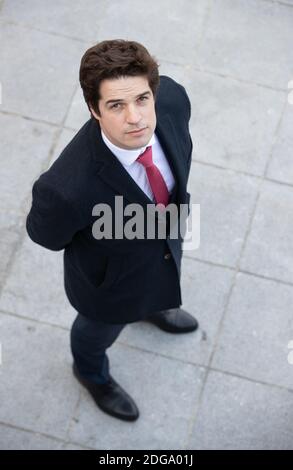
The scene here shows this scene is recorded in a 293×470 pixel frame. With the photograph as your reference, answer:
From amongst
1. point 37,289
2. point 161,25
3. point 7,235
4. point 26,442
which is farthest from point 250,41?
point 26,442

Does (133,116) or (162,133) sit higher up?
(133,116)

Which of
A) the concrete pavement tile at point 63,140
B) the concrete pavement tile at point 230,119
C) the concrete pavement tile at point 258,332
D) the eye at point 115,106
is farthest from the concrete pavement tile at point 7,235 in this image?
the eye at point 115,106

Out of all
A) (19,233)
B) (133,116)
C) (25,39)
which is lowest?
(19,233)

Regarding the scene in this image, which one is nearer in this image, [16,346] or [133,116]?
[133,116]

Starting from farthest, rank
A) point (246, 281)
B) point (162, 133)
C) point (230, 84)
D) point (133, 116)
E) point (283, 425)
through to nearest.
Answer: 1. point (230, 84)
2. point (246, 281)
3. point (283, 425)
4. point (162, 133)
5. point (133, 116)

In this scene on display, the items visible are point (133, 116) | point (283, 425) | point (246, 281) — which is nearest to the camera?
point (133, 116)

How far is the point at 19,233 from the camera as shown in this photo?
4.95m

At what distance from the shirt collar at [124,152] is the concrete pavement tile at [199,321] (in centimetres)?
176

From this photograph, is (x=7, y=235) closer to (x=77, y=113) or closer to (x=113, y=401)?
(x=77, y=113)

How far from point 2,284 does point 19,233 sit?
347mm

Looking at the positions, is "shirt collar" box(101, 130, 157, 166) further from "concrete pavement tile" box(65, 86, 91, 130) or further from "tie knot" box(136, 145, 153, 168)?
"concrete pavement tile" box(65, 86, 91, 130)

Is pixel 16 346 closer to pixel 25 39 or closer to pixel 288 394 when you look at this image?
pixel 288 394

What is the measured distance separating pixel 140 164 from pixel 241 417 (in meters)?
1.91

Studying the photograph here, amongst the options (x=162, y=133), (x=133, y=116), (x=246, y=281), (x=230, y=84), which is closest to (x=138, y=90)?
(x=133, y=116)
